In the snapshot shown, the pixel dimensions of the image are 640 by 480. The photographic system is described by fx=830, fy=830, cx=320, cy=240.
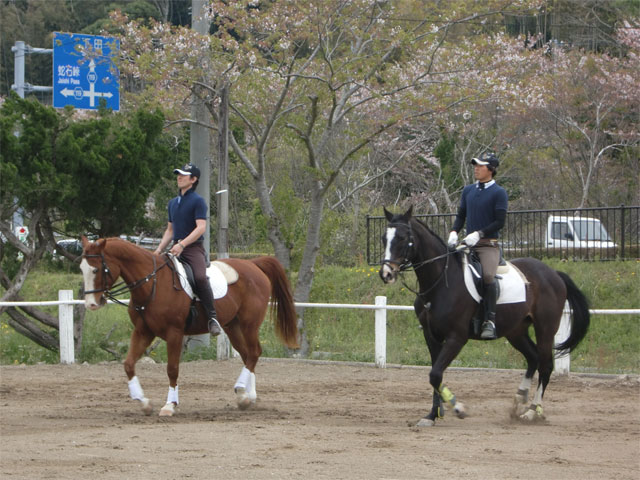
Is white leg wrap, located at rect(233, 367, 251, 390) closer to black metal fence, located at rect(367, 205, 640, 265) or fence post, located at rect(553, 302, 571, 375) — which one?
fence post, located at rect(553, 302, 571, 375)

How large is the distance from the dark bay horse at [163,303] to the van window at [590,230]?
11.3m

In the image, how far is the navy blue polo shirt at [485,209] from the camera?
29.9 ft

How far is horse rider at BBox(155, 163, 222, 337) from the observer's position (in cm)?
949

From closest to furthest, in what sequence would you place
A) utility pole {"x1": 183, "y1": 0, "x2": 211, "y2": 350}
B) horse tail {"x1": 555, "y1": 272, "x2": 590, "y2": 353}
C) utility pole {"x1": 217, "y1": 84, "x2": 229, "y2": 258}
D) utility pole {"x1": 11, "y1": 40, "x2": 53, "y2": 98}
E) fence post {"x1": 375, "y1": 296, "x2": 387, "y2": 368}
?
horse tail {"x1": 555, "y1": 272, "x2": 590, "y2": 353}, fence post {"x1": 375, "y1": 296, "x2": 387, "y2": 368}, utility pole {"x1": 217, "y1": 84, "x2": 229, "y2": 258}, utility pole {"x1": 183, "y1": 0, "x2": 211, "y2": 350}, utility pole {"x1": 11, "y1": 40, "x2": 53, "y2": 98}

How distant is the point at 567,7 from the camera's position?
1345 inches

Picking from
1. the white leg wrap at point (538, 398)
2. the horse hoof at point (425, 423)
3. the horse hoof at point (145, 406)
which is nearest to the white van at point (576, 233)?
the white leg wrap at point (538, 398)

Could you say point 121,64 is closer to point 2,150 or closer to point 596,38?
point 2,150

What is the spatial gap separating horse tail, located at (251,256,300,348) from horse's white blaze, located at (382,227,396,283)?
2.94m

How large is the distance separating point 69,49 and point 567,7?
928 inches

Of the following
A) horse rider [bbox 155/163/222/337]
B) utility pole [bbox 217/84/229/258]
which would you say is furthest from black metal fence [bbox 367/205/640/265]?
horse rider [bbox 155/163/222/337]

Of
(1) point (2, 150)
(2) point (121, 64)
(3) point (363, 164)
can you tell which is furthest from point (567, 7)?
(1) point (2, 150)


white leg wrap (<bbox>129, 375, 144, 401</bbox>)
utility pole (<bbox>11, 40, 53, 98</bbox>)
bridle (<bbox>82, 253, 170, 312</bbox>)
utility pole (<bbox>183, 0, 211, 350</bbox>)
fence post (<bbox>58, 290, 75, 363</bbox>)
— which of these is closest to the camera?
bridle (<bbox>82, 253, 170, 312</bbox>)

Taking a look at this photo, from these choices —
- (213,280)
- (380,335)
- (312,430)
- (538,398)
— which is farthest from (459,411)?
(380,335)

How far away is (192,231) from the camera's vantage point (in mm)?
9742
